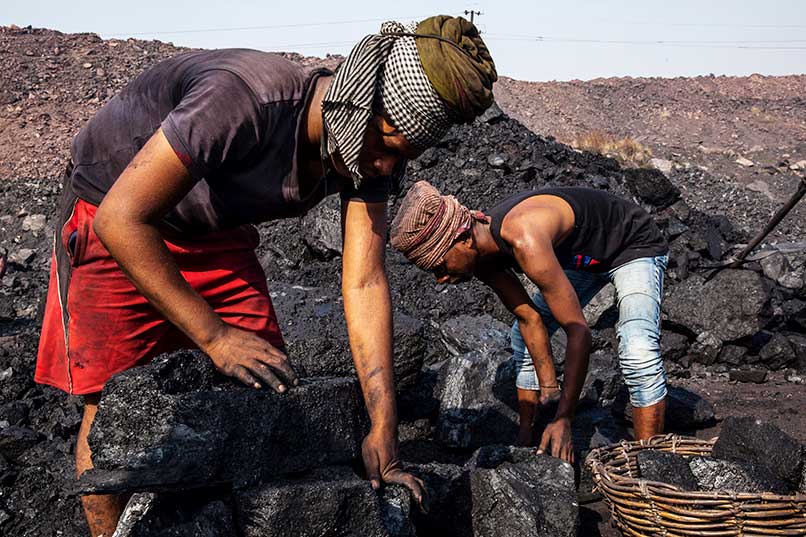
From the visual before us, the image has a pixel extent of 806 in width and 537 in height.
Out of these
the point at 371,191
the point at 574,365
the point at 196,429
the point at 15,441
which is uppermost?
the point at 371,191

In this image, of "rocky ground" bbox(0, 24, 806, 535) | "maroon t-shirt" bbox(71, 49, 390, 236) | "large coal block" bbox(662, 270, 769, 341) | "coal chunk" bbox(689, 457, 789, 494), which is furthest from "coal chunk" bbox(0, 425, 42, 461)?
"large coal block" bbox(662, 270, 769, 341)

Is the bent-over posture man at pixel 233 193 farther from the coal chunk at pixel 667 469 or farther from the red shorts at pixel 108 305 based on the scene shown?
the coal chunk at pixel 667 469

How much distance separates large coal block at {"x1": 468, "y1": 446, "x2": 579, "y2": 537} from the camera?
2955mm

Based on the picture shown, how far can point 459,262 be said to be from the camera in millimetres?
3848

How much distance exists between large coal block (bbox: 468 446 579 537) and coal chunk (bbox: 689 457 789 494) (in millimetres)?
603

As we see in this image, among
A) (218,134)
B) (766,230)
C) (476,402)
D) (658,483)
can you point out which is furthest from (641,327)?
(766,230)

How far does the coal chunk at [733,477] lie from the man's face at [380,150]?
2.02 metres

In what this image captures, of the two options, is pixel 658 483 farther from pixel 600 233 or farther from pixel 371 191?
pixel 371 191

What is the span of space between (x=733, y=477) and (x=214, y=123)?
2639 mm

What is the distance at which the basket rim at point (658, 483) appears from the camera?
303cm

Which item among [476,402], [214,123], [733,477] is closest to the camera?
[214,123]

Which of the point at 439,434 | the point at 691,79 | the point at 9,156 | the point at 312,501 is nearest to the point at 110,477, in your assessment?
the point at 312,501

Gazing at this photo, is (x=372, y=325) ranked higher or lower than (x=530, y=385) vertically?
higher

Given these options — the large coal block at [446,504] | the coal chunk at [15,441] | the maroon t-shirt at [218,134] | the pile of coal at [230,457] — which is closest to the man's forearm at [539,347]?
the large coal block at [446,504]
